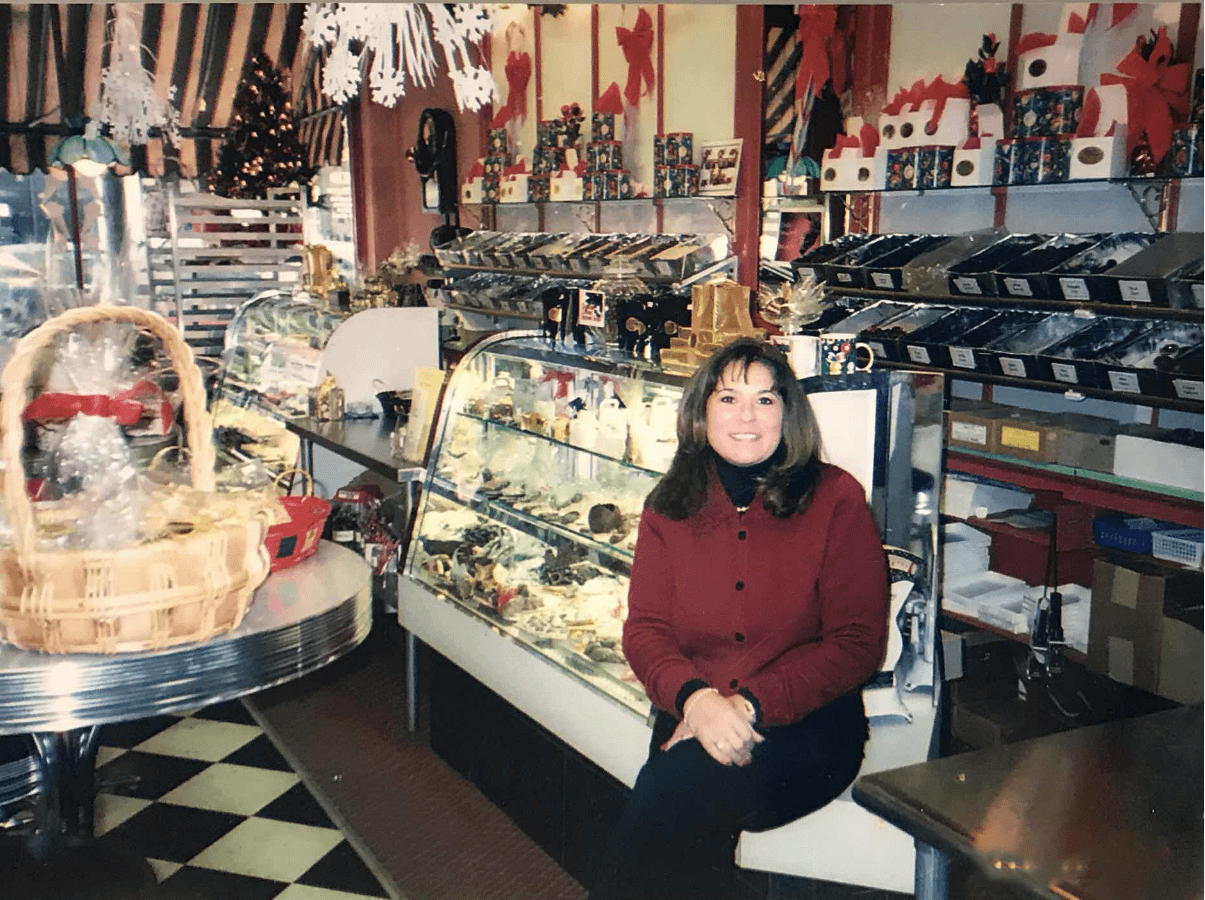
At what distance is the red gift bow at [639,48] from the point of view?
549 centimetres

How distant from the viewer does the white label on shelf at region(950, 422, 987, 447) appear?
360 cm

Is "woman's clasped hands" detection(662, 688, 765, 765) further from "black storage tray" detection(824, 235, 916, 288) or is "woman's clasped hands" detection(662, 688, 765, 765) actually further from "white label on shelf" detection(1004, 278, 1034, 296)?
"black storage tray" detection(824, 235, 916, 288)

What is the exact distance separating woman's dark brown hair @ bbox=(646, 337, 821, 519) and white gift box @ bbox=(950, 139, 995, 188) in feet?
6.61

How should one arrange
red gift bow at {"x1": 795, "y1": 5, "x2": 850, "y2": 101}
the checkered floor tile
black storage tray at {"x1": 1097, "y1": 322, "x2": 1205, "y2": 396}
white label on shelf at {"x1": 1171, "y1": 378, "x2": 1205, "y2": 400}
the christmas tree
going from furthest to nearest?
the christmas tree < red gift bow at {"x1": 795, "y1": 5, "x2": 850, "y2": 101} < black storage tray at {"x1": 1097, "y1": 322, "x2": 1205, "y2": 396} < white label on shelf at {"x1": 1171, "y1": 378, "x2": 1205, "y2": 400} < the checkered floor tile

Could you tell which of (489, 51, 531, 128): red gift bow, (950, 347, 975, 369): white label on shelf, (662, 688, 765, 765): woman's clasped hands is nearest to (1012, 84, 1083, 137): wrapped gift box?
(950, 347, 975, 369): white label on shelf

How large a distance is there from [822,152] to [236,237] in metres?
5.84

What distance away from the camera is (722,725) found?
1.83 m

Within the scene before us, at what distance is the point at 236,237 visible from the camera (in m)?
8.74

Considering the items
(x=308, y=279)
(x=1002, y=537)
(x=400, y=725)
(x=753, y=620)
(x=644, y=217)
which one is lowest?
(x=400, y=725)

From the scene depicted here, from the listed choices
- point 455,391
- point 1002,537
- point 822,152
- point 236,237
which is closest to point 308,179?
point 236,237

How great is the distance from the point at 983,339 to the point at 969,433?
340 millimetres

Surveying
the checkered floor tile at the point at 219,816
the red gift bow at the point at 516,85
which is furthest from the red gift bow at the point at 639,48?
the checkered floor tile at the point at 219,816

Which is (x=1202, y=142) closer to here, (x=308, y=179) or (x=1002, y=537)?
(x=1002, y=537)

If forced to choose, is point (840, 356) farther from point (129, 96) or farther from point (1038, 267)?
point (129, 96)
